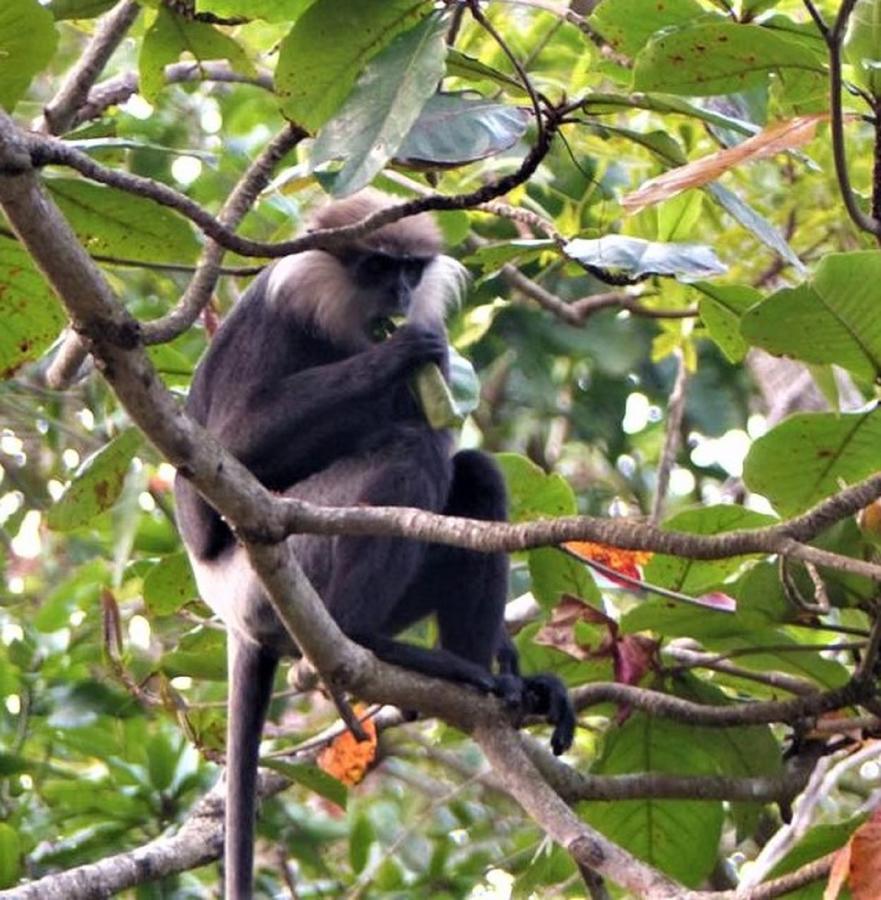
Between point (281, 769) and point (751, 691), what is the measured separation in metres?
1.04

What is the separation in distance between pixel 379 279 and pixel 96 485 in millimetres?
1347

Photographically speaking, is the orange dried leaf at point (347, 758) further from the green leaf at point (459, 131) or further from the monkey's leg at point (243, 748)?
the green leaf at point (459, 131)

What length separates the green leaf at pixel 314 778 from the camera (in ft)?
12.6

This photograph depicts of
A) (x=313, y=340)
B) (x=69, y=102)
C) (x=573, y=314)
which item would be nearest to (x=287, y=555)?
(x=69, y=102)

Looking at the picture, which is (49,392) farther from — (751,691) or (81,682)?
(751,691)

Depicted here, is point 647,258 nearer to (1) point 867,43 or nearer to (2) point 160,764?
(1) point 867,43

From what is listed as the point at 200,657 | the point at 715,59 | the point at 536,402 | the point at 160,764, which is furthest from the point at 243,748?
the point at 536,402

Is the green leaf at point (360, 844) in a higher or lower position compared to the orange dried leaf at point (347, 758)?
lower

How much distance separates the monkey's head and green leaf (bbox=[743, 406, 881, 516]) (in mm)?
1674

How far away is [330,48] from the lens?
2.60 meters

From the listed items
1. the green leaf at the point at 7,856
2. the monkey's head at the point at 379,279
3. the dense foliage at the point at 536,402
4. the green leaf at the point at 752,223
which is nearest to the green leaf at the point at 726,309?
the dense foliage at the point at 536,402

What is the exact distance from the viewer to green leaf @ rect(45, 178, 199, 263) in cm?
292

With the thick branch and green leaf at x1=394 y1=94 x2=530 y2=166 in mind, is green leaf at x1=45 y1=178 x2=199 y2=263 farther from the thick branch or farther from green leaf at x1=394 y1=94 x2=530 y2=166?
the thick branch

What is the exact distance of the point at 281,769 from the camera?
3.86m
